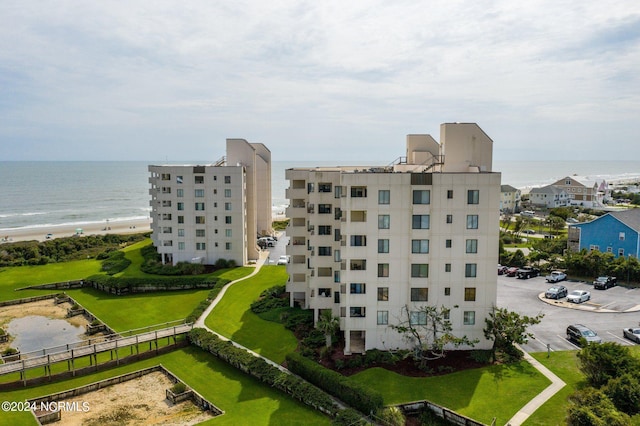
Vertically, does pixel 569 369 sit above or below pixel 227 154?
below

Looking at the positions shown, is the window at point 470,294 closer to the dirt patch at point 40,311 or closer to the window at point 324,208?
the window at point 324,208

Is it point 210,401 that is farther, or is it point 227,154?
point 227,154

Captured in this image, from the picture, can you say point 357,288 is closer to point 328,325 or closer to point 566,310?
point 328,325

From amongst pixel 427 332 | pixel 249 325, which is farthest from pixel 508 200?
pixel 249 325

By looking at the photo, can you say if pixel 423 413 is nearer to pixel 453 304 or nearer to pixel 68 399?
pixel 453 304

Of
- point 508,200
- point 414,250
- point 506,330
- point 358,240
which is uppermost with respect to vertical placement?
point 358,240

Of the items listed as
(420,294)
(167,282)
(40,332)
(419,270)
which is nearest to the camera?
(419,270)

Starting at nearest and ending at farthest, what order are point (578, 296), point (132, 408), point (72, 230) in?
point (132, 408) → point (578, 296) → point (72, 230)

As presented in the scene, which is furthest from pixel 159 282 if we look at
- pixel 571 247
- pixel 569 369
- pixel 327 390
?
pixel 571 247
